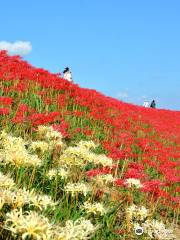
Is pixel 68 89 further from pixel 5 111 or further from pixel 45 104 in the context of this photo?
pixel 5 111

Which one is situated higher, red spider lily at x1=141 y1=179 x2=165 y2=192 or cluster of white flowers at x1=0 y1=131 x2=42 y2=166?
cluster of white flowers at x1=0 y1=131 x2=42 y2=166

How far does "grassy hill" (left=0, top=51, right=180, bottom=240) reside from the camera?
481 centimetres

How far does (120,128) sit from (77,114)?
126 inches

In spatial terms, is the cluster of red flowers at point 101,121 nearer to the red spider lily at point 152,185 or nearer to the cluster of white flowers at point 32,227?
the red spider lily at point 152,185

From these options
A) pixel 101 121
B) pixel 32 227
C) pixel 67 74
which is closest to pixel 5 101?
pixel 101 121

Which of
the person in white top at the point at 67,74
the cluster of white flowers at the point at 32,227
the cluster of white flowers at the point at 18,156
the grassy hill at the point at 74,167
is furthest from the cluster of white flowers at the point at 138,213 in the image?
the person in white top at the point at 67,74

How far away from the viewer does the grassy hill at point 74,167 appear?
481 cm

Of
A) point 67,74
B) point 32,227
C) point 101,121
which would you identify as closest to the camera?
point 32,227

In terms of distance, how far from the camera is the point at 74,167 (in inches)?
303

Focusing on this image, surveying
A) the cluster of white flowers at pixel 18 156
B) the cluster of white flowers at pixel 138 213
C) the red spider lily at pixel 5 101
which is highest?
the red spider lily at pixel 5 101

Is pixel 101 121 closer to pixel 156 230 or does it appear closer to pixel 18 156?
pixel 156 230

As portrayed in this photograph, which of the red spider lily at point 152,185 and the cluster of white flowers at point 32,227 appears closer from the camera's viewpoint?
the cluster of white flowers at point 32,227

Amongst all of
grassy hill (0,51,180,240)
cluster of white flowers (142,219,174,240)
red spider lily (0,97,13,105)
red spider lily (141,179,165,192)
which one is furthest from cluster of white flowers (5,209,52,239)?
red spider lily (0,97,13,105)

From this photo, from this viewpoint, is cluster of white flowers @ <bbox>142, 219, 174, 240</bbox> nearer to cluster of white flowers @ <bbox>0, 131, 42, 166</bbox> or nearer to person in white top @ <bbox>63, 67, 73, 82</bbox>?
cluster of white flowers @ <bbox>0, 131, 42, 166</bbox>
